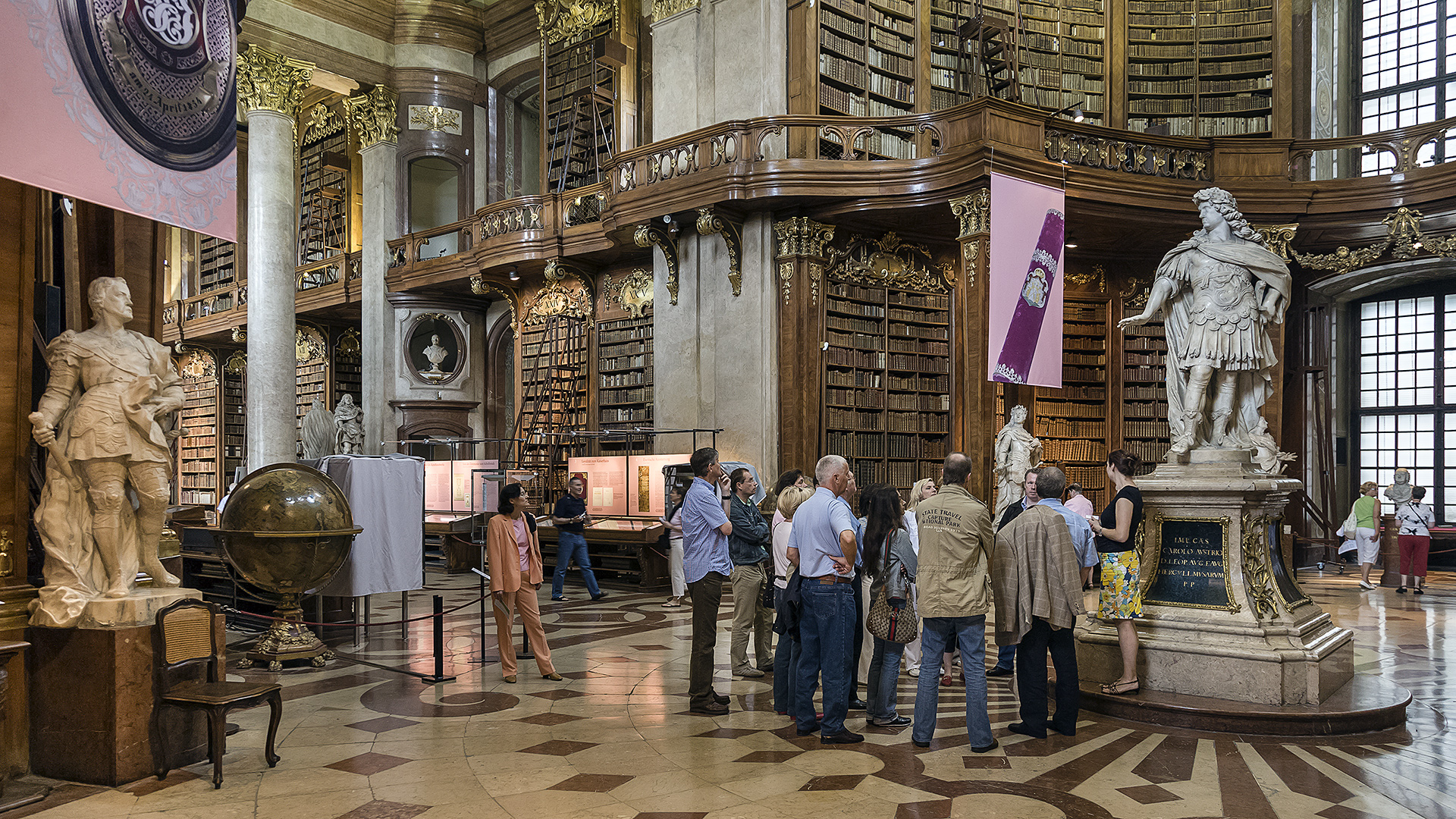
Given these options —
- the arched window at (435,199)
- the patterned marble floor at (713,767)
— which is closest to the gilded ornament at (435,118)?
the arched window at (435,199)

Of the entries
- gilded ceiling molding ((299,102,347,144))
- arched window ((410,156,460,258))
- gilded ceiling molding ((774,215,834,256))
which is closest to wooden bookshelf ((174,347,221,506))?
gilded ceiling molding ((299,102,347,144))

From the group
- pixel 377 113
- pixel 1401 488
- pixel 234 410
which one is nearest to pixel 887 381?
pixel 1401 488

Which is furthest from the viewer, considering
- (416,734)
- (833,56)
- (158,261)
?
(833,56)

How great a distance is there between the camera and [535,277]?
1588 cm

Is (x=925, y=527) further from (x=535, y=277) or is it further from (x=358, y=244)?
(x=358, y=244)

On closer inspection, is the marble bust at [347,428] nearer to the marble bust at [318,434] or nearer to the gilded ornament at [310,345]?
the marble bust at [318,434]

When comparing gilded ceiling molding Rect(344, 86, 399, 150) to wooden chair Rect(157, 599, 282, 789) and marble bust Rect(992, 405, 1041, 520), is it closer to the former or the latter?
marble bust Rect(992, 405, 1041, 520)

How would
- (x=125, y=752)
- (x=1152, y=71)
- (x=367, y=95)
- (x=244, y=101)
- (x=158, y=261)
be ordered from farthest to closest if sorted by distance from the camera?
1. (x=367, y=95)
2. (x=244, y=101)
3. (x=1152, y=71)
4. (x=158, y=261)
5. (x=125, y=752)

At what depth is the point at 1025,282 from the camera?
1047 centimetres

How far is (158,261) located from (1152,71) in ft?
42.4

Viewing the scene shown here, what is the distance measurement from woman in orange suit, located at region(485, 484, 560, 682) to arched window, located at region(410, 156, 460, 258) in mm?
13303

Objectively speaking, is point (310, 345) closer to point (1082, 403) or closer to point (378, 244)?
point (378, 244)

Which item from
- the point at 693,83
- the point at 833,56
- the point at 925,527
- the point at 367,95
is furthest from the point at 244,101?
the point at 925,527

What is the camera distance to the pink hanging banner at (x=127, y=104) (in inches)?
154
